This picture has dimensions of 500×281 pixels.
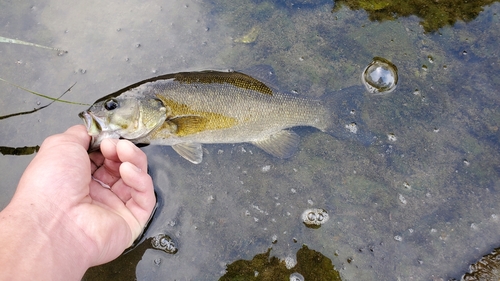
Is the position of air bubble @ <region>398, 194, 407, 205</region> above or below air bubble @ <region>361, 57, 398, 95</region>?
below

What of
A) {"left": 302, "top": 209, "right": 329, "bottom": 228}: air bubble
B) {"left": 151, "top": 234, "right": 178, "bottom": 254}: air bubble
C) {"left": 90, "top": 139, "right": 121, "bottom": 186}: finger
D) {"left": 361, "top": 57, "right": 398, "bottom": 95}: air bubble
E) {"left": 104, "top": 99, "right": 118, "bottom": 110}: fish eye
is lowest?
{"left": 151, "top": 234, "right": 178, "bottom": 254}: air bubble

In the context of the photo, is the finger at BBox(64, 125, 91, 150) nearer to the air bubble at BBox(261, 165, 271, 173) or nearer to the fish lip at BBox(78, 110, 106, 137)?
the fish lip at BBox(78, 110, 106, 137)

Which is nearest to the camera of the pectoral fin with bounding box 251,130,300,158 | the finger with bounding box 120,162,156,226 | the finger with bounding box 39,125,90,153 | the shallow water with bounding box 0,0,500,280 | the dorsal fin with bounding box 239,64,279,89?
the finger with bounding box 120,162,156,226

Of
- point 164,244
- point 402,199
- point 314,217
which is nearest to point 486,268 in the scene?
point 402,199

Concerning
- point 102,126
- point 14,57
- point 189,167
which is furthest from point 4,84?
point 189,167

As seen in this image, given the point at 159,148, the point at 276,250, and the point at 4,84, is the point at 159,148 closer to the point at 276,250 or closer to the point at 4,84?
the point at 276,250

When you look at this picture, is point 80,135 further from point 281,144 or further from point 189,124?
point 281,144

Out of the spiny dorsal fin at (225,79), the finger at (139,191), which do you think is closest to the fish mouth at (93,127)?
the finger at (139,191)

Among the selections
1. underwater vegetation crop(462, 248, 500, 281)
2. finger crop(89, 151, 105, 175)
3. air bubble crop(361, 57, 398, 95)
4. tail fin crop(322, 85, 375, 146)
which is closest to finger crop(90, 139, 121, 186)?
finger crop(89, 151, 105, 175)
